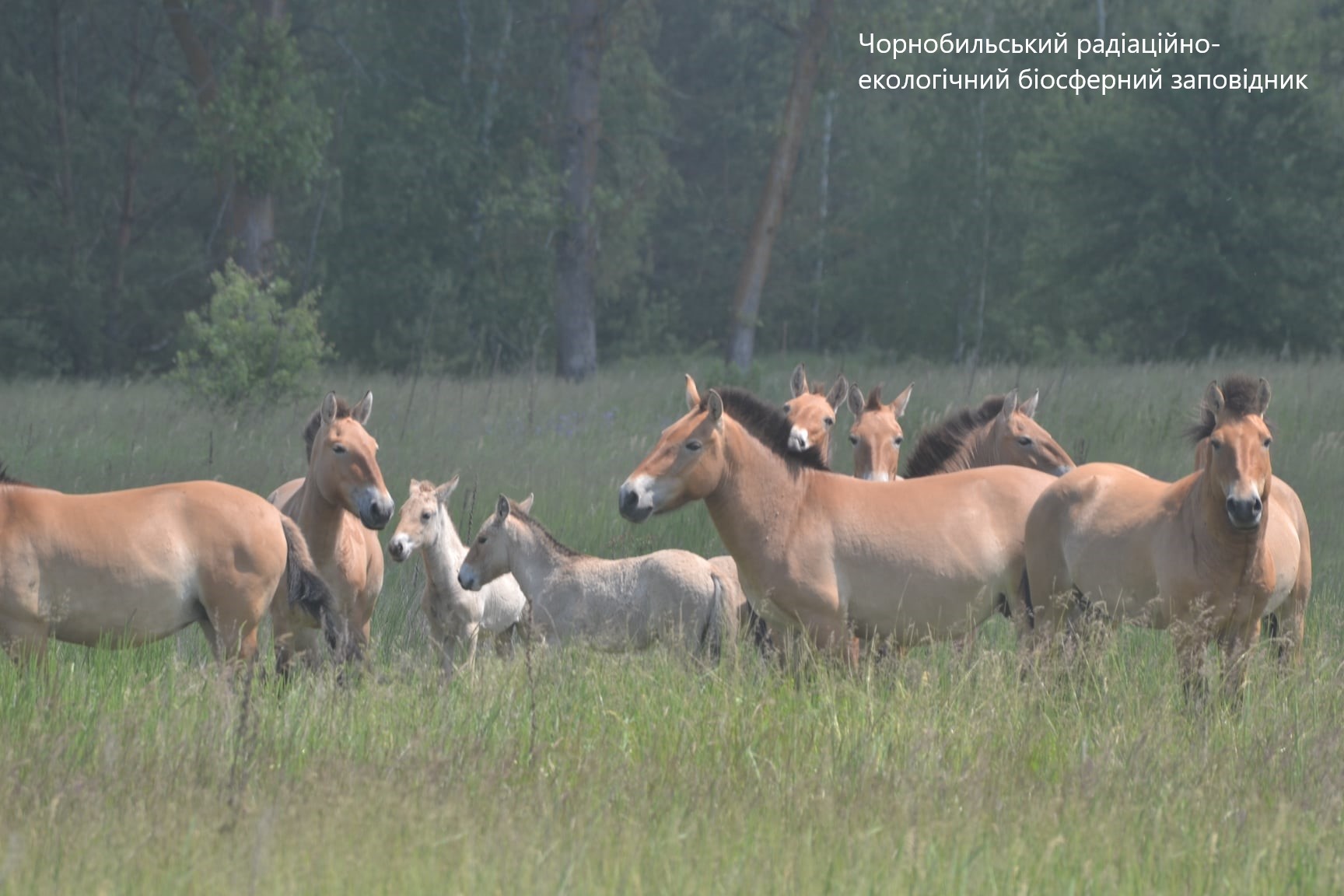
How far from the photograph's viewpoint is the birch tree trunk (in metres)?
27.1

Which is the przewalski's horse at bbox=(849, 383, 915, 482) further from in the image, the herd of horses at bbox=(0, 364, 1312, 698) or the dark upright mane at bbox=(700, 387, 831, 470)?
the dark upright mane at bbox=(700, 387, 831, 470)

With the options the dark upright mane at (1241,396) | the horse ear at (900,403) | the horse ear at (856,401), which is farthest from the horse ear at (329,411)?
the dark upright mane at (1241,396)

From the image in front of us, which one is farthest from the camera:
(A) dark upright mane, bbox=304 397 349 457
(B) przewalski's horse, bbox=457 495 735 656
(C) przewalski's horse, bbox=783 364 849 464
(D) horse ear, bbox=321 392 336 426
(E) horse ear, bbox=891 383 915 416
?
(E) horse ear, bbox=891 383 915 416

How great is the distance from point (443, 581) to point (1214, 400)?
492cm

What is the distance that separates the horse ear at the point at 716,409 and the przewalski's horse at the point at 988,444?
252 cm

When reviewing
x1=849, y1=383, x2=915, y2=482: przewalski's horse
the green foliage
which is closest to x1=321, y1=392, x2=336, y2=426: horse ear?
x1=849, y1=383, x2=915, y2=482: przewalski's horse

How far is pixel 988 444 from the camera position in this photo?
33.2 ft

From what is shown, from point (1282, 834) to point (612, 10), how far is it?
2518cm

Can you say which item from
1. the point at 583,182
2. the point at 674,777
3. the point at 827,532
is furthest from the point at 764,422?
the point at 583,182

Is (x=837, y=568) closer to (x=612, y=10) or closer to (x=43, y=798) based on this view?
(x=43, y=798)

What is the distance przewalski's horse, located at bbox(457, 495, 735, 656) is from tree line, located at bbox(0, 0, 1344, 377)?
13.1 m

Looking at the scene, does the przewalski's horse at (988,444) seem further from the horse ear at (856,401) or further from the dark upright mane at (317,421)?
the dark upright mane at (317,421)

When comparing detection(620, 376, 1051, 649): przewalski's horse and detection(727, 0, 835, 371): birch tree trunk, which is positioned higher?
detection(727, 0, 835, 371): birch tree trunk

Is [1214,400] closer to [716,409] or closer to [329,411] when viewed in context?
[716,409]
